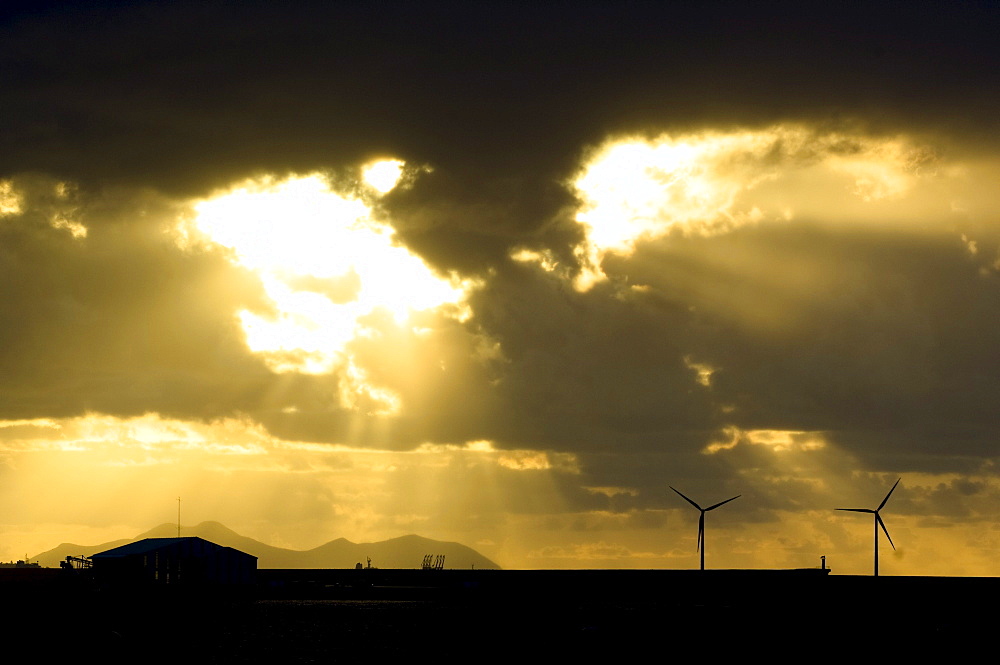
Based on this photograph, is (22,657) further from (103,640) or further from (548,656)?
(548,656)

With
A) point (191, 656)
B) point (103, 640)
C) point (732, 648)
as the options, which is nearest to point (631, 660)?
point (732, 648)

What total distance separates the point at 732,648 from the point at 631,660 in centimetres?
2694

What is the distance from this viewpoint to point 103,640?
176m

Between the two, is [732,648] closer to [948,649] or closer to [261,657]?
[948,649]

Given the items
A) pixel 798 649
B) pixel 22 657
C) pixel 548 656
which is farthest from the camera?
pixel 798 649

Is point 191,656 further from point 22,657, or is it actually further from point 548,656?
point 548,656

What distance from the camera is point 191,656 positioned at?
564 feet

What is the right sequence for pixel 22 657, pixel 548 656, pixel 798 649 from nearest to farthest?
pixel 22 657, pixel 548 656, pixel 798 649

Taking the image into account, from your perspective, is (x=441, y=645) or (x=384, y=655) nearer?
(x=384, y=655)

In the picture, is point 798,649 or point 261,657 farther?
point 798,649

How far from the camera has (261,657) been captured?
17012 centimetres

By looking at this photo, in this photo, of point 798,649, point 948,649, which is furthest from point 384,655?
point 948,649

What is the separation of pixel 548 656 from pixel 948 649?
5782 cm

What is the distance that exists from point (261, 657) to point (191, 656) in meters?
10.2
